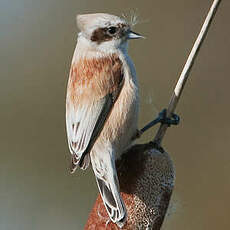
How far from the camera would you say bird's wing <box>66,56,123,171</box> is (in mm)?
2969

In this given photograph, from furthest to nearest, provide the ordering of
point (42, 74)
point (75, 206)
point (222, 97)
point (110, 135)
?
point (42, 74) < point (75, 206) < point (222, 97) < point (110, 135)

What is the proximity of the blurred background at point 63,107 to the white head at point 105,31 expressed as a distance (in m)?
1.29

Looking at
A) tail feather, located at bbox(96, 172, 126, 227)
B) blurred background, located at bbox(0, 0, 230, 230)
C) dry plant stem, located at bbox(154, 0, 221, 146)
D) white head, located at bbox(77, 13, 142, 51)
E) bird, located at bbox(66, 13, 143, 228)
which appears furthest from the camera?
blurred background, located at bbox(0, 0, 230, 230)

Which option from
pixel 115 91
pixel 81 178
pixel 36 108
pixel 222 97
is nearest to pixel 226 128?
pixel 222 97

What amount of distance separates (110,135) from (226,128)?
6.60 feet

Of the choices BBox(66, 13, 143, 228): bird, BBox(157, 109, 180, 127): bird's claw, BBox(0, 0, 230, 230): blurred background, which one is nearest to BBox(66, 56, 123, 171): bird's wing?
BBox(66, 13, 143, 228): bird

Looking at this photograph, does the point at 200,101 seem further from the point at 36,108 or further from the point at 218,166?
the point at 36,108

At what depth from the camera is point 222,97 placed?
4.79 m

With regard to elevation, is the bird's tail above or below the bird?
below

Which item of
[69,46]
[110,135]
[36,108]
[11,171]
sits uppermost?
[110,135]

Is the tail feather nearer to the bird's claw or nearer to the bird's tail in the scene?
the bird's tail

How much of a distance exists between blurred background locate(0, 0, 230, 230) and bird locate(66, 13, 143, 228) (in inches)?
51.2

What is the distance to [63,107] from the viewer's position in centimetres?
531

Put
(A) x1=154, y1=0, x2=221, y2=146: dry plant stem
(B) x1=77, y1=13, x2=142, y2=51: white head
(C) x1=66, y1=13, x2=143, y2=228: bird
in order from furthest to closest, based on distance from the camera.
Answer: (B) x1=77, y1=13, x2=142, y2=51: white head < (C) x1=66, y1=13, x2=143, y2=228: bird < (A) x1=154, y1=0, x2=221, y2=146: dry plant stem
